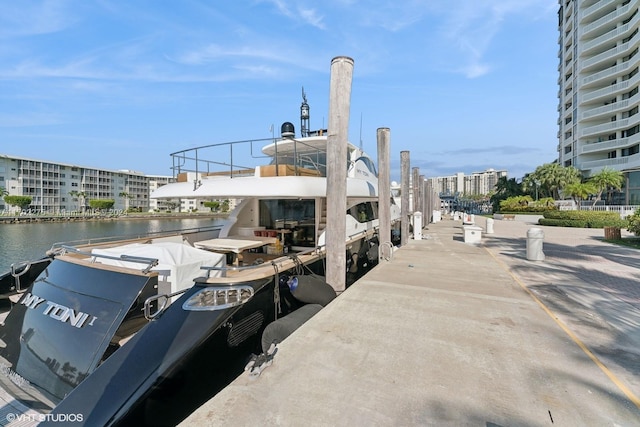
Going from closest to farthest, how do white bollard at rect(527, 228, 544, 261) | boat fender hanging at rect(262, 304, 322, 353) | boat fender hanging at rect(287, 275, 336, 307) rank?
boat fender hanging at rect(262, 304, 322, 353)
boat fender hanging at rect(287, 275, 336, 307)
white bollard at rect(527, 228, 544, 261)

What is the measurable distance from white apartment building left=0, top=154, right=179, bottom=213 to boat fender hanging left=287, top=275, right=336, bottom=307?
217ft

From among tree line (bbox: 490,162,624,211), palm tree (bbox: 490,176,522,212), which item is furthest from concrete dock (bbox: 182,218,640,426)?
palm tree (bbox: 490,176,522,212)

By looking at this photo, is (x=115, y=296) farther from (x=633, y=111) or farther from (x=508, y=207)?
(x=633, y=111)

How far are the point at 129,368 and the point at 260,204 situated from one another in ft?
16.9

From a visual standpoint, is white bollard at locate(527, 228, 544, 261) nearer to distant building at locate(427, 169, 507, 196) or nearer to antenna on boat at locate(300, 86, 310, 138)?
antenna on boat at locate(300, 86, 310, 138)

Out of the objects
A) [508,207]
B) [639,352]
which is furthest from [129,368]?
[508,207]

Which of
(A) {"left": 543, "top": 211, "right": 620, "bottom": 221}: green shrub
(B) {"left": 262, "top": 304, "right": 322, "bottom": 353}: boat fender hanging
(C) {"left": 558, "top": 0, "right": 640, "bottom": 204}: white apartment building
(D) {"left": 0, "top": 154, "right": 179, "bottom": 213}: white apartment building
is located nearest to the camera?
(B) {"left": 262, "top": 304, "right": 322, "bottom": 353}: boat fender hanging

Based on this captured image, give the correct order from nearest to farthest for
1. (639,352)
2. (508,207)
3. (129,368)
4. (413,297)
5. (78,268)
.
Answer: (129,368)
(639,352)
(78,268)
(413,297)
(508,207)

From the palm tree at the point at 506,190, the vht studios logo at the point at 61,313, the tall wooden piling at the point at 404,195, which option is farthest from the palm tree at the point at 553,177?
the vht studios logo at the point at 61,313

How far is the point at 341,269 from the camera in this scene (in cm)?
508

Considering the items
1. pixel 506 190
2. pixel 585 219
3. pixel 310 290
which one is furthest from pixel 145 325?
pixel 506 190

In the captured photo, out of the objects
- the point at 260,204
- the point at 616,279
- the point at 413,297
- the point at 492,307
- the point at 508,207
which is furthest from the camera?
the point at 508,207

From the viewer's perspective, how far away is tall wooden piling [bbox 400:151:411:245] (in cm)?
1120

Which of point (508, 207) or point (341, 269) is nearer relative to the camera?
point (341, 269)
